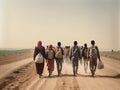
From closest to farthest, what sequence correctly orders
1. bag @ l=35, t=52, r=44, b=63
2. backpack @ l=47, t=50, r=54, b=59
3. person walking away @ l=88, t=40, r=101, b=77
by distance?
bag @ l=35, t=52, r=44, b=63, person walking away @ l=88, t=40, r=101, b=77, backpack @ l=47, t=50, r=54, b=59

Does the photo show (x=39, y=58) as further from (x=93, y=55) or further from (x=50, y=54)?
(x=93, y=55)

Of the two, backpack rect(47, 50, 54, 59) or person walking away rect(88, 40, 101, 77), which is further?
backpack rect(47, 50, 54, 59)

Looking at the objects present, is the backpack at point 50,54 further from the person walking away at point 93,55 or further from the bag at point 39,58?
the person walking away at point 93,55

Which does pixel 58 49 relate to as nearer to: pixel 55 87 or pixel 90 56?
pixel 90 56

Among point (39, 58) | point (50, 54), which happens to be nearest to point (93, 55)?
point (50, 54)

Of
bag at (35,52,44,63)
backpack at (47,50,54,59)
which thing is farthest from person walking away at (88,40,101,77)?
bag at (35,52,44,63)

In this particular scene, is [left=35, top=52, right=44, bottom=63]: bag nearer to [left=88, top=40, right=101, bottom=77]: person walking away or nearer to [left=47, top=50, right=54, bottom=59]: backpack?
[left=47, top=50, right=54, bottom=59]: backpack

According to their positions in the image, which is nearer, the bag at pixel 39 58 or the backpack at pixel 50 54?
the bag at pixel 39 58

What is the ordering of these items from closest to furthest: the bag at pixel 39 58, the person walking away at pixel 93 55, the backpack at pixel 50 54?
the bag at pixel 39 58
the person walking away at pixel 93 55
the backpack at pixel 50 54

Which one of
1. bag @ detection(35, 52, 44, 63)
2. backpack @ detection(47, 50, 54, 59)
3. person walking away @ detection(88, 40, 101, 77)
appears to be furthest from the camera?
backpack @ detection(47, 50, 54, 59)

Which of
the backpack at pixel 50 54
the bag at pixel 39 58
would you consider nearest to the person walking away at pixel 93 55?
the backpack at pixel 50 54

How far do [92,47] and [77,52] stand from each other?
1.17m

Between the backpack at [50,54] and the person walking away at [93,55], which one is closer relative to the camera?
the person walking away at [93,55]

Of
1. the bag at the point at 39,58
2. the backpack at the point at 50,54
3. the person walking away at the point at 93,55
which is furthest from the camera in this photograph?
the backpack at the point at 50,54
